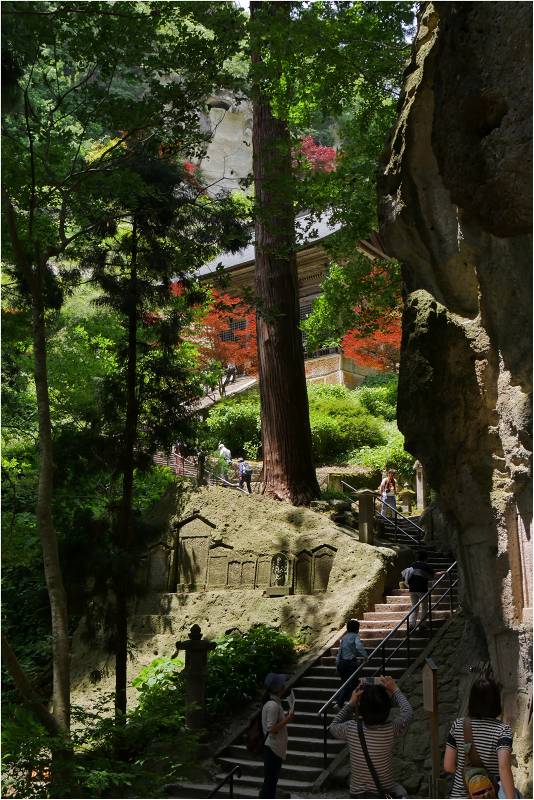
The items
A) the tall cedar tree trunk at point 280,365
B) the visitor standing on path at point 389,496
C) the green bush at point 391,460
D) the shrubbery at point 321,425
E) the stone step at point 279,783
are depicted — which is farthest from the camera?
the shrubbery at point 321,425

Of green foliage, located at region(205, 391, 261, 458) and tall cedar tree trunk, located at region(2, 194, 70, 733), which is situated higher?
green foliage, located at region(205, 391, 261, 458)

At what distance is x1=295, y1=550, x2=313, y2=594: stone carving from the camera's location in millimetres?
15680

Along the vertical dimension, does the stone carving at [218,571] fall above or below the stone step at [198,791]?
above

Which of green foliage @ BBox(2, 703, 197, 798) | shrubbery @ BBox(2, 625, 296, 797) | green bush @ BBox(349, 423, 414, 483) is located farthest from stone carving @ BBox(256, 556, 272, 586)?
green bush @ BBox(349, 423, 414, 483)

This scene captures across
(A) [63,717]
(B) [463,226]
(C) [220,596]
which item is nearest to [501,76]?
(B) [463,226]

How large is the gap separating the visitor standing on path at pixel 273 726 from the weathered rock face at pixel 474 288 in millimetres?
2367

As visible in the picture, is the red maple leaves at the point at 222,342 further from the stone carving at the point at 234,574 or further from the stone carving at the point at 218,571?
the stone carving at the point at 234,574

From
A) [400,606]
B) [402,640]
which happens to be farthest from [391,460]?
[402,640]

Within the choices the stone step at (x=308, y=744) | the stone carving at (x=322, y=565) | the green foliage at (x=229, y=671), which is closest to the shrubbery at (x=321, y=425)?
the stone carving at (x=322, y=565)

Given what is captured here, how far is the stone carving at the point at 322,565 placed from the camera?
15.6m

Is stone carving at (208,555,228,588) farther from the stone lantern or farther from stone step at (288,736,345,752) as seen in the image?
the stone lantern

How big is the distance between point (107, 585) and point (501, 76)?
27.6 ft

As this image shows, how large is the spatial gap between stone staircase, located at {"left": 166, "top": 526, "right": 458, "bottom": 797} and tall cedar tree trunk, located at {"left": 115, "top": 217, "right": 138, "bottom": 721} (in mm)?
1728

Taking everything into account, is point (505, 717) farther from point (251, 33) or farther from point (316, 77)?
point (316, 77)
